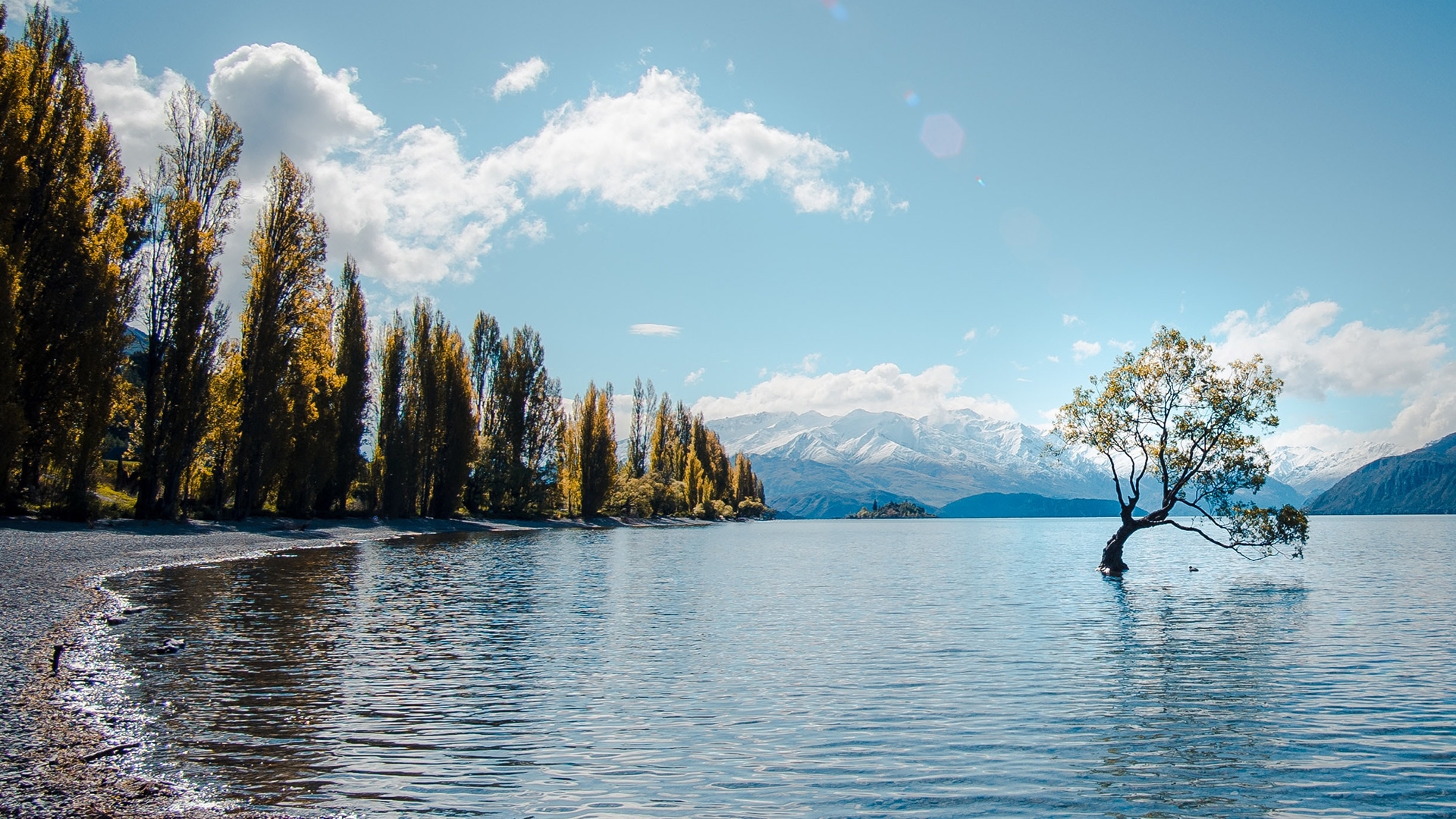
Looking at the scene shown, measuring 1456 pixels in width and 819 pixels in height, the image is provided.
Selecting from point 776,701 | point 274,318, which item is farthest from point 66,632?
point 274,318

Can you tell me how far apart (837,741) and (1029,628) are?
15439mm

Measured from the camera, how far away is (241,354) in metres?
59.0

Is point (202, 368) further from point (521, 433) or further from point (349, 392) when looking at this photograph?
point (521, 433)

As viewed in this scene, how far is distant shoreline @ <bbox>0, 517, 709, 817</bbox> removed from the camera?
8.95m

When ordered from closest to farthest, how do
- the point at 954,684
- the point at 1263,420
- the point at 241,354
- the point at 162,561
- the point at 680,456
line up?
1. the point at 954,684
2. the point at 162,561
3. the point at 1263,420
4. the point at 241,354
5. the point at 680,456

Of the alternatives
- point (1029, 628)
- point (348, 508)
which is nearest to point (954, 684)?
point (1029, 628)

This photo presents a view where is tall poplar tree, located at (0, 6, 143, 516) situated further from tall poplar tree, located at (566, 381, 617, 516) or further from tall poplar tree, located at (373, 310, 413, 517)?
tall poplar tree, located at (566, 381, 617, 516)

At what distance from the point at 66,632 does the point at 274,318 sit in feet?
157

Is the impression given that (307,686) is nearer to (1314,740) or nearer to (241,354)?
(1314,740)

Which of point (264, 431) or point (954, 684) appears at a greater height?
point (264, 431)

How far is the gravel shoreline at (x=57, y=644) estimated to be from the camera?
8.90 m

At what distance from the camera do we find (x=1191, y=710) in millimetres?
15289

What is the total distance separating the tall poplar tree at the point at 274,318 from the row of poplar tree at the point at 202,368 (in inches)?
5.0

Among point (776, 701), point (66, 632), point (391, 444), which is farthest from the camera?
point (391, 444)
